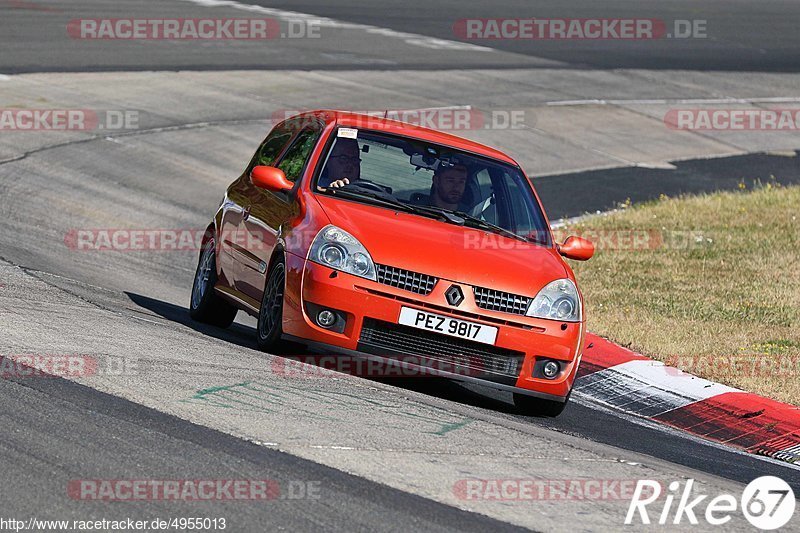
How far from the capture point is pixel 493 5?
37094mm

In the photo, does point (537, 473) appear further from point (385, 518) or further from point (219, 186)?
point (219, 186)

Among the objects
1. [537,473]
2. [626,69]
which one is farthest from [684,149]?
[537,473]

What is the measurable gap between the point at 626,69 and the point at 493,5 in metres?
7.29

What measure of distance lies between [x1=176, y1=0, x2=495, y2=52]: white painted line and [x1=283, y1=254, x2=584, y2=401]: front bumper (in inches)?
884

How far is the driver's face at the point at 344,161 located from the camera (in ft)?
31.0

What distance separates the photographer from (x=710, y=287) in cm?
1391

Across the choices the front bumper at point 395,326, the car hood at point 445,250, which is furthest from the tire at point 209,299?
the front bumper at point 395,326

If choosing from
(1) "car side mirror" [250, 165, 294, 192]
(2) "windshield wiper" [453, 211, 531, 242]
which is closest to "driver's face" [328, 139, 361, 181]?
(1) "car side mirror" [250, 165, 294, 192]

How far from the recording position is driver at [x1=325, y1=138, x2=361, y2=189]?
942 cm

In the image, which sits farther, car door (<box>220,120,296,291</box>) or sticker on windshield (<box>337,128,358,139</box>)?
car door (<box>220,120,296,291</box>)

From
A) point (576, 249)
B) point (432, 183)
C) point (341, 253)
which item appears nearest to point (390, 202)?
point (432, 183)

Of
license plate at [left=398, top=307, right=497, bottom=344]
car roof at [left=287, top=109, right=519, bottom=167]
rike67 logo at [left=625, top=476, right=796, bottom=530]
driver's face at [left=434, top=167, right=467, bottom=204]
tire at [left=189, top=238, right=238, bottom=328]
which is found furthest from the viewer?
tire at [left=189, top=238, right=238, bottom=328]

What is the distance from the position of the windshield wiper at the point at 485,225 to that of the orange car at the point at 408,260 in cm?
2

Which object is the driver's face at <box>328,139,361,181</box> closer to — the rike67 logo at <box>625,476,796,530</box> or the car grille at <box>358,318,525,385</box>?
the car grille at <box>358,318,525,385</box>
